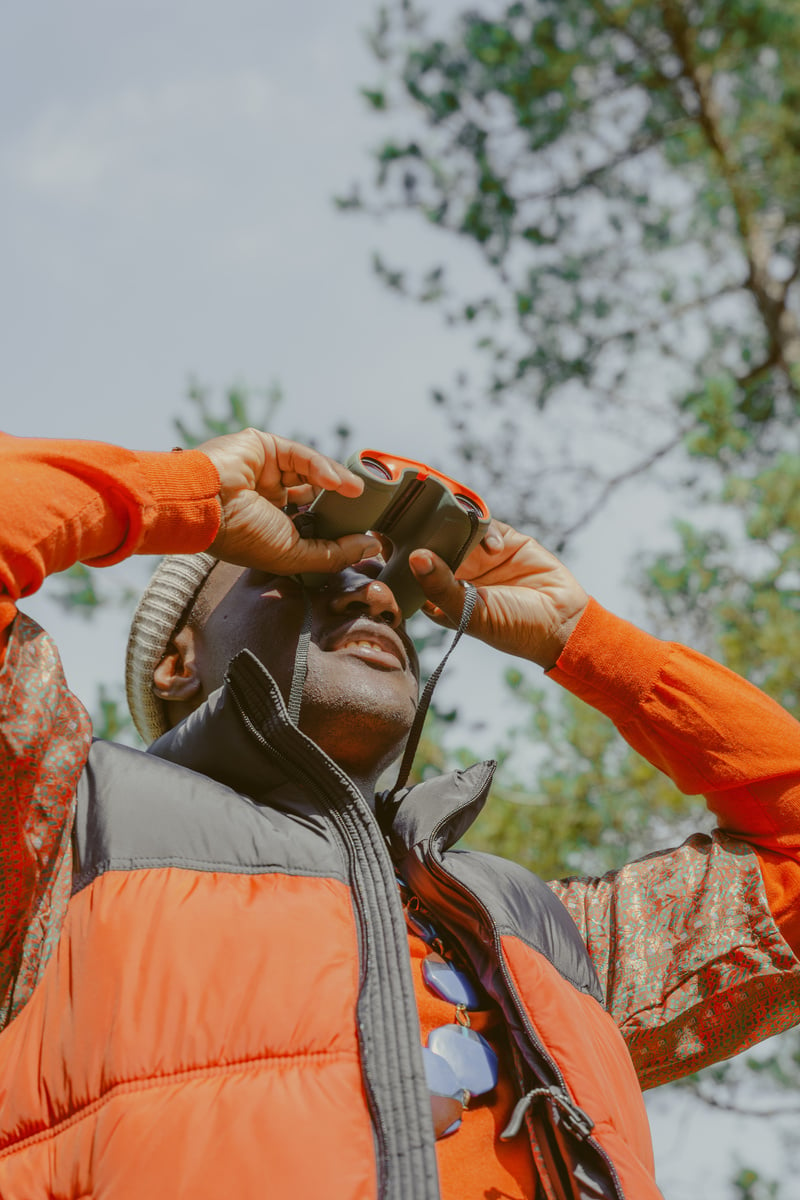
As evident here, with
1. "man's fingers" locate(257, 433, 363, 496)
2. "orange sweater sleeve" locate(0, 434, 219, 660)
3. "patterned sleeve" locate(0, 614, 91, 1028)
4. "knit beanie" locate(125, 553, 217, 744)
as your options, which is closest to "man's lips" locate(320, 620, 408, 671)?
"man's fingers" locate(257, 433, 363, 496)

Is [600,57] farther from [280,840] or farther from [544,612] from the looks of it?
[280,840]

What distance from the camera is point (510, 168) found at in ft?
22.7

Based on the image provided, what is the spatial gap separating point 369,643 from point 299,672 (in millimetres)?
189

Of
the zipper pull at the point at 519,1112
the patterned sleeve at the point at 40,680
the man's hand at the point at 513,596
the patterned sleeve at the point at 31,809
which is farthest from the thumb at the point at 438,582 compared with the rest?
the zipper pull at the point at 519,1112

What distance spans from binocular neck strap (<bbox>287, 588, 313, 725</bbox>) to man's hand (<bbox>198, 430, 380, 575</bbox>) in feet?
0.41

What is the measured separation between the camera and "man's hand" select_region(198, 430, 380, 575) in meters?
1.92

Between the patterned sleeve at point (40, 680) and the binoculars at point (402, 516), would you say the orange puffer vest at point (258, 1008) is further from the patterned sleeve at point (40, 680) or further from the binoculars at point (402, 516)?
the binoculars at point (402, 516)

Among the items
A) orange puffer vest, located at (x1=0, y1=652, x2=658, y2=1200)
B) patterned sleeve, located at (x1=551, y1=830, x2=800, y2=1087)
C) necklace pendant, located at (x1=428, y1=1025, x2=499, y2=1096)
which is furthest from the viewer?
patterned sleeve, located at (x1=551, y1=830, x2=800, y2=1087)

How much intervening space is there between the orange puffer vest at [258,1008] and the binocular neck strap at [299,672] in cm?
18

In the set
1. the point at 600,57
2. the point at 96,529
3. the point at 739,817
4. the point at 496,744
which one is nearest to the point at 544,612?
the point at 739,817

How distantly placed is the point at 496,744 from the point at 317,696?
378 cm

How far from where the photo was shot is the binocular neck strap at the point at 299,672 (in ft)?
6.72

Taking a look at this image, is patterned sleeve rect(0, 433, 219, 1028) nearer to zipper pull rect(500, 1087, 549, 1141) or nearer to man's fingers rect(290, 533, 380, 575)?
man's fingers rect(290, 533, 380, 575)

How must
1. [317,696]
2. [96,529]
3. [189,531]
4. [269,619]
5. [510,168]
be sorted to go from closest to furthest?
[96,529] → [189,531] → [317,696] → [269,619] → [510,168]
